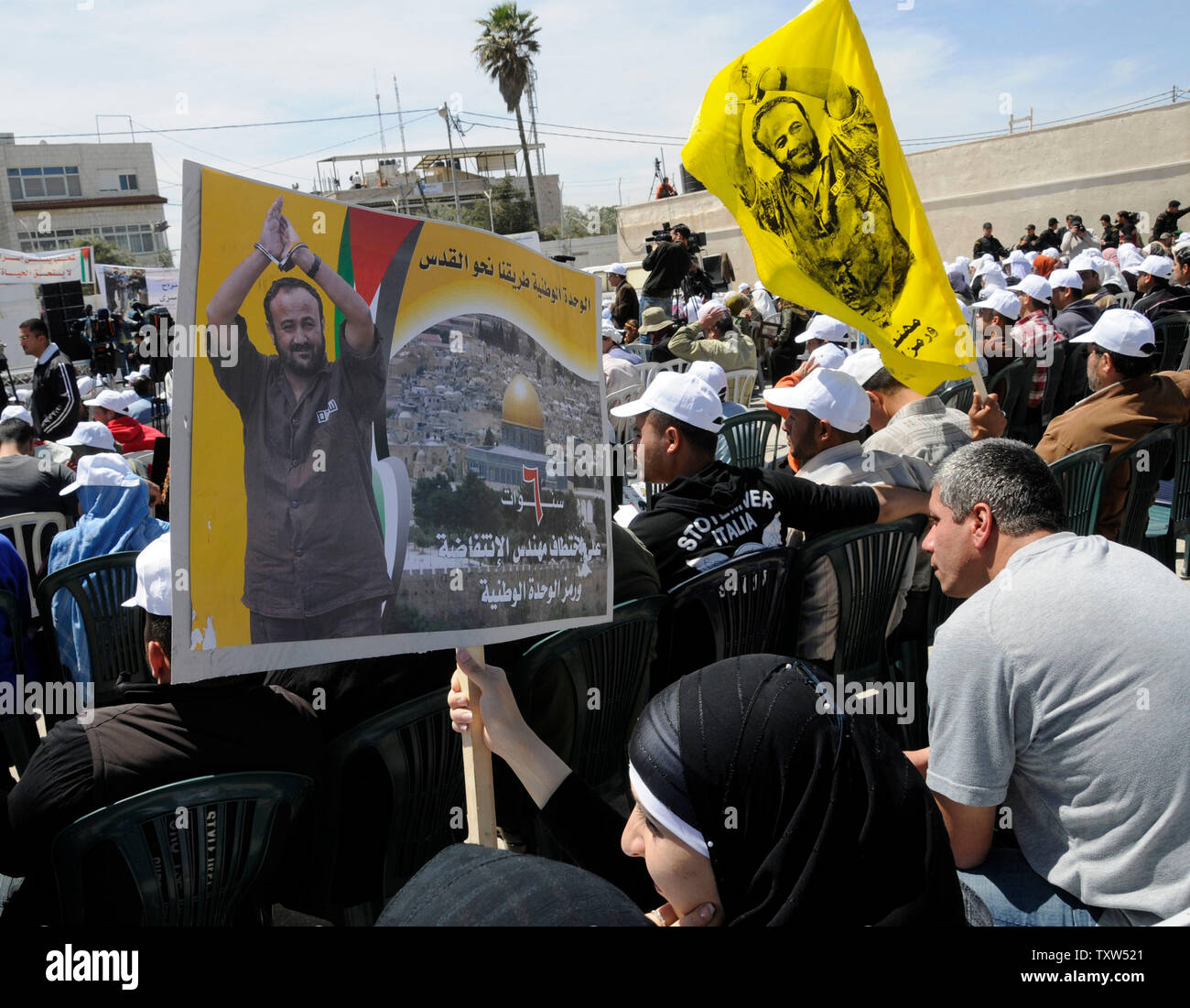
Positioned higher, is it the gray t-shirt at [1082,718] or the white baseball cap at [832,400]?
the white baseball cap at [832,400]

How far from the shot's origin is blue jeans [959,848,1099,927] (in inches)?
86.4

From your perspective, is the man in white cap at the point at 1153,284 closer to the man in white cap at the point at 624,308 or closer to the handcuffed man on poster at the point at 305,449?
the man in white cap at the point at 624,308

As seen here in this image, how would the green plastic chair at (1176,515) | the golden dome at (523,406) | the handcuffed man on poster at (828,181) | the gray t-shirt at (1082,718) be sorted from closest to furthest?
1. the gray t-shirt at (1082,718)
2. the golden dome at (523,406)
3. the handcuffed man on poster at (828,181)
4. the green plastic chair at (1176,515)

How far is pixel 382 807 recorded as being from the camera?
8.62ft


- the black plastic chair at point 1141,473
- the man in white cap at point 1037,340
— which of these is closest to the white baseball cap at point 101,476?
the black plastic chair at point 1141,473

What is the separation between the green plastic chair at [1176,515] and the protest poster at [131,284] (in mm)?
21158

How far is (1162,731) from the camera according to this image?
199 cm

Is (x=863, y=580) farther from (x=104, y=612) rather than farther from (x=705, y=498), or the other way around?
(x=104, y=612)

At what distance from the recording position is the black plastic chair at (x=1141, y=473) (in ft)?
15.9

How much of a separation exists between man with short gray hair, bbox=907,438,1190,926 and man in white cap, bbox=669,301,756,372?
6779 millimetres

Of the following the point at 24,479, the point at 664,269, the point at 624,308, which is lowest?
the point at 24,479

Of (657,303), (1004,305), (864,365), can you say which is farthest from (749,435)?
(657,303)

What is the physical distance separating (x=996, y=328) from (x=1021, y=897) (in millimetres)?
7328

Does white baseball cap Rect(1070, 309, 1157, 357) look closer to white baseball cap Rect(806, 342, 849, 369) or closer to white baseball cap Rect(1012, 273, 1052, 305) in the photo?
white baseball cap Rect(806, 342, 849, 369)
